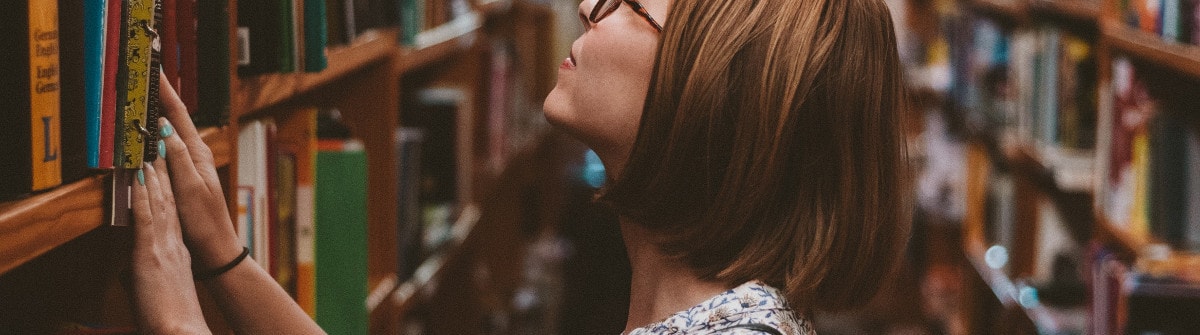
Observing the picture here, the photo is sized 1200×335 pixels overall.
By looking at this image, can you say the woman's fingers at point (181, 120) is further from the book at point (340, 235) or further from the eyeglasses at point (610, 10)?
the book at point (340, 235)

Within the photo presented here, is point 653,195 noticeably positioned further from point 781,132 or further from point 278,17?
point 278,17

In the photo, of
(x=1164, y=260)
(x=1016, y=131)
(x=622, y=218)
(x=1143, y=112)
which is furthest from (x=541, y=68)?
(x=622, y=218)

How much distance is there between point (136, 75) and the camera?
2.52 feet

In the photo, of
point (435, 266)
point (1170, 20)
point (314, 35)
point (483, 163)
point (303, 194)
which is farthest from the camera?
point (483, 163)

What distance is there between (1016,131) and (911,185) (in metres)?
2.03

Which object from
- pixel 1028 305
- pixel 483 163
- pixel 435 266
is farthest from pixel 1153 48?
pixel 483 163

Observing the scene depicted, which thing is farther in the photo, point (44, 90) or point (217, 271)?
point (217, 271)

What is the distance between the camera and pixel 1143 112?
2021mm

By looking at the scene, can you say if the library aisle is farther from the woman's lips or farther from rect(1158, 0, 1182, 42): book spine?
the woman's lips

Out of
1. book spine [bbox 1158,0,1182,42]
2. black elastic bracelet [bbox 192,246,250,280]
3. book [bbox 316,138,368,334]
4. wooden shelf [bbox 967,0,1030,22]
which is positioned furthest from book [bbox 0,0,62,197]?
wooden shelf [bbox 967,0,1030,22]

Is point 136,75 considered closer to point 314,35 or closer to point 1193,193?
point 314,35

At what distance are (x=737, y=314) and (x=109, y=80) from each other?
21.7 inches

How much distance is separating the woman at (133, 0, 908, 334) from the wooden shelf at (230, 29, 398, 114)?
0.16 m

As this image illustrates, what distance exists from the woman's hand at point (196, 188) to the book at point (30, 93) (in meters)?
0.18
